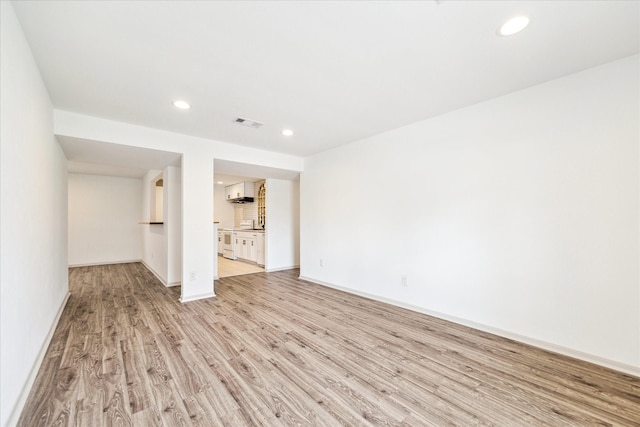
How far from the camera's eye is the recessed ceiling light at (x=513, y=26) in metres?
1.65

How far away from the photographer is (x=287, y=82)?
238 centimetres

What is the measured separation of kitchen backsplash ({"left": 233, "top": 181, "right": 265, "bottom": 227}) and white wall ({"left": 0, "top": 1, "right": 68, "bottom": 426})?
5.73 metres

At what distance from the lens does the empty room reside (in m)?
1.61

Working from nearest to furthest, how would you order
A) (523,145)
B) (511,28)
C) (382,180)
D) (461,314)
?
(511,28), (523,145), (461,314), (382,180)

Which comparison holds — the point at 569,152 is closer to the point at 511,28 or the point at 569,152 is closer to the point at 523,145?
the point at 523,145

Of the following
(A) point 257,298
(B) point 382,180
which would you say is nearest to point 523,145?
(B) point 382,180

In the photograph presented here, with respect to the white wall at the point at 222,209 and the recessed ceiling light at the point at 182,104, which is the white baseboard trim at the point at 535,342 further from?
the white wall at the point at 222,209

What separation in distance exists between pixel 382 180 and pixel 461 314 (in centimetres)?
194

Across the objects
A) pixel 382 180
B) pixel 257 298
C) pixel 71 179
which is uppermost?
pixel 71 179

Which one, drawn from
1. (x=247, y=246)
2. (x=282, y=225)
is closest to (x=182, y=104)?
(x=282, y=225)

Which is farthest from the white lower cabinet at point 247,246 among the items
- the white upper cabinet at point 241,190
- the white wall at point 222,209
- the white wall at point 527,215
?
the white wall at point 527,215

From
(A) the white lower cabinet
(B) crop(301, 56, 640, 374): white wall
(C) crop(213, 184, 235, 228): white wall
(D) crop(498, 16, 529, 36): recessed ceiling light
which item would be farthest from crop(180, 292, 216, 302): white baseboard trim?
(C) crop(213, 184, 235, 228): white wall

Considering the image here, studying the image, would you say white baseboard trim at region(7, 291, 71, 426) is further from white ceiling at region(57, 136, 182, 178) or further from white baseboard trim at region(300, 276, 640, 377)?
white baseboard trim at region(300, 276, 640, 377)

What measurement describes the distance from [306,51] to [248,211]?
740 centimetres
